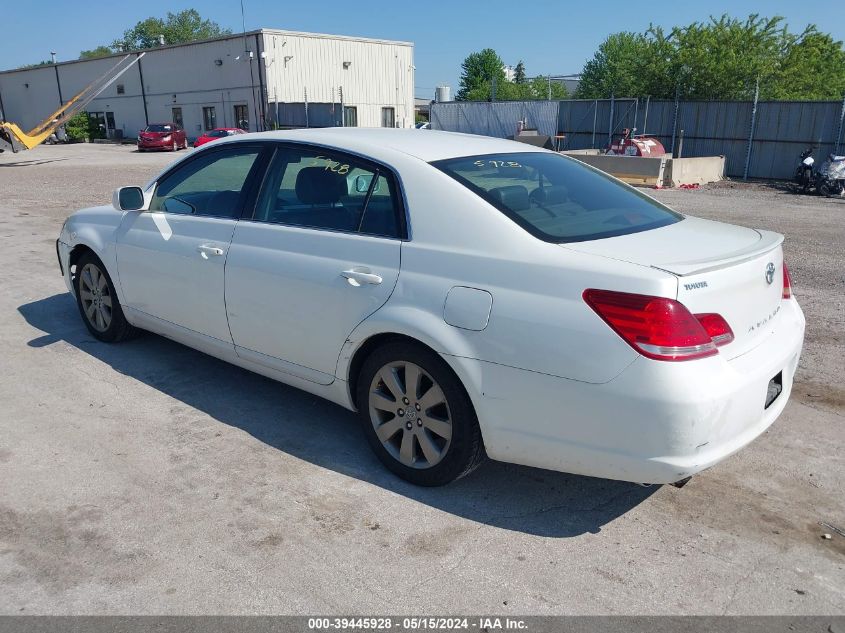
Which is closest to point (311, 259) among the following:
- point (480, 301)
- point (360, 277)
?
point (360, 277)

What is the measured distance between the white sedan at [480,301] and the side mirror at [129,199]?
30 centimetres

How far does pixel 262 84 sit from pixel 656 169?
27520 mm

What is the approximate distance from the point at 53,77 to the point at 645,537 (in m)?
65.3

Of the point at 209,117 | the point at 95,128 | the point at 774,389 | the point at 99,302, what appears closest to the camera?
the point at 774,389

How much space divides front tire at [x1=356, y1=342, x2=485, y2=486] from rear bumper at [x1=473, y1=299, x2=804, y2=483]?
0.13m

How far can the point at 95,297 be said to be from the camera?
5383 millimetres

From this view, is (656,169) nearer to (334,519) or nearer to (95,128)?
(334,519)

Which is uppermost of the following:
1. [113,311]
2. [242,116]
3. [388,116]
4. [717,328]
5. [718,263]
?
[242,116]

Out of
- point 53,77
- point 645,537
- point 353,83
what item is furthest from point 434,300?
point 53,77

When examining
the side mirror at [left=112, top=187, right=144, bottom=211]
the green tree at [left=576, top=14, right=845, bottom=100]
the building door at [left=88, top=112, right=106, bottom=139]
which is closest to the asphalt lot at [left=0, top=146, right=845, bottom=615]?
the side mirror at [left=112, top=187, right=144, bottom=211]

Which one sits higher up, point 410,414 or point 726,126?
point 726,126

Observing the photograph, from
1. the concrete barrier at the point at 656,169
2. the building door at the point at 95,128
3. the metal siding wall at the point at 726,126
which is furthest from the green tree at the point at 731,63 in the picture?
the building door at the point at 95,128

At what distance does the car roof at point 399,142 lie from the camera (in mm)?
3607

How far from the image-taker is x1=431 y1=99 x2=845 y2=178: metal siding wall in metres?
Answer: 21.2
